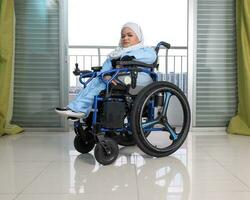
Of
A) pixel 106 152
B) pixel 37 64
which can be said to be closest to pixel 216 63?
pixel 37 64

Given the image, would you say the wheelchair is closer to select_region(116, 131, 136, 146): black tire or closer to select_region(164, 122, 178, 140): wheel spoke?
select_region(164, 122, 178, 140): wheel spoke

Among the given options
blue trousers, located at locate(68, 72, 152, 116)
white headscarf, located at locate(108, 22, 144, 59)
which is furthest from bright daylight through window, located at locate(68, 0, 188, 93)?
blue trousers, located at locate(68, 72, 152, 116)

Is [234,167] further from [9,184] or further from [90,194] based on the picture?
[9,184]

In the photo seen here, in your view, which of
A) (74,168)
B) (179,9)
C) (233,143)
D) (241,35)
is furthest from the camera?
(179,9)

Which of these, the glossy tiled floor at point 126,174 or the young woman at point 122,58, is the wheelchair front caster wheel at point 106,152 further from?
the young woman at point 122,58

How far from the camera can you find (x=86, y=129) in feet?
7.52

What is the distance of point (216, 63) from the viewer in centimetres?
357

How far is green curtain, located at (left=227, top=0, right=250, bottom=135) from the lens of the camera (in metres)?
3.26

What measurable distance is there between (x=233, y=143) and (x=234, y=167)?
2.95 ft

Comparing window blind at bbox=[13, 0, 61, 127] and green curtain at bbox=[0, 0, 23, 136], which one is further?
window blind at bbox=[13, 0, 61, 127]

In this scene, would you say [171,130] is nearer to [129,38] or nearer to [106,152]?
[106,152]

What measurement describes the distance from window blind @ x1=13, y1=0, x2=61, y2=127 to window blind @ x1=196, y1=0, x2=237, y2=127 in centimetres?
150

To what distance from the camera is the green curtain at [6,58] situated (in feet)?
10.3

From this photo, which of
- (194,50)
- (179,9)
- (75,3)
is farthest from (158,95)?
(75,3)
